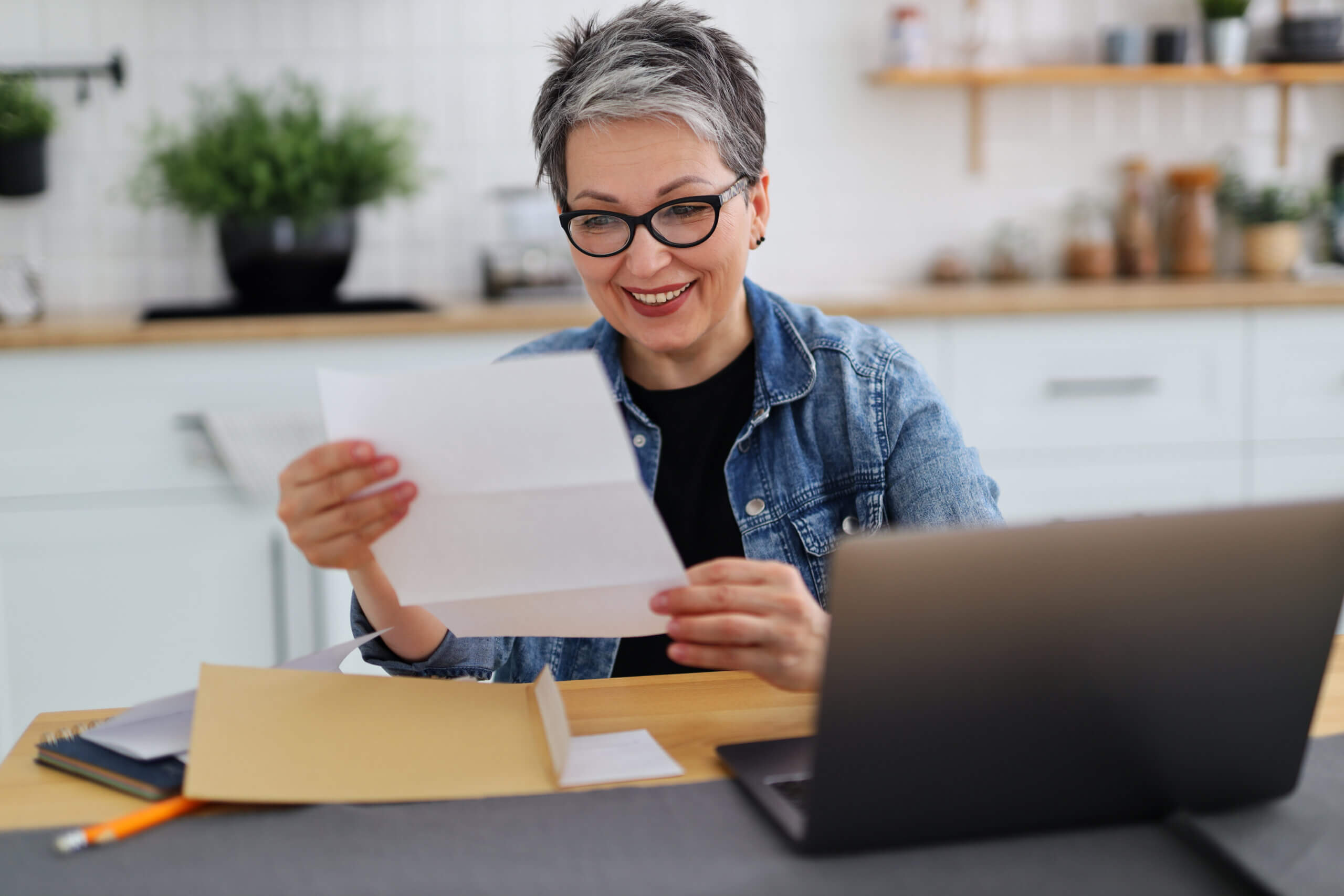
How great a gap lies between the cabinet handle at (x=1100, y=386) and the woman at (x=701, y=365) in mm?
1242

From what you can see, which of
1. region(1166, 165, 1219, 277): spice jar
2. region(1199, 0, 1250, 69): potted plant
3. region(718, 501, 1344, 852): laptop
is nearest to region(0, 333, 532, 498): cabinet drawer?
region(718, 501, 1344, 852): laptop

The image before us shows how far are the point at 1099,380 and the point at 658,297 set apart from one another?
4.94 ft

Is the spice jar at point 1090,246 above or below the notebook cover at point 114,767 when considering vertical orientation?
above

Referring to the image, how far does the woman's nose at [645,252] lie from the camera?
3.74 ft

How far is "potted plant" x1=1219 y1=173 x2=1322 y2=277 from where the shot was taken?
9.52ft

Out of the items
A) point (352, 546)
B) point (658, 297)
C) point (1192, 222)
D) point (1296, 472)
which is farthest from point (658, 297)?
point (1192, 222)

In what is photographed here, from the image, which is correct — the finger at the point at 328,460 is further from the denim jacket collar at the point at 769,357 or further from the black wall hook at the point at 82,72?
the black wall hook at the point at 82,72

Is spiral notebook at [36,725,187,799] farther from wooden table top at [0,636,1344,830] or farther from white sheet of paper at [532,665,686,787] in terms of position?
white sheet of paper at [532,665,686,787]

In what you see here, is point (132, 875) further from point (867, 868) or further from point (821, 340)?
point (821, 340)

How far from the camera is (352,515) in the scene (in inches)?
32.3

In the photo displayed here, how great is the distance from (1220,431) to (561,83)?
5.96ft

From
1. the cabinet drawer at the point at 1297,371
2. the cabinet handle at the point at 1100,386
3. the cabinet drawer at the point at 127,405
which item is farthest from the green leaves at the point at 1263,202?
the cabinet drawer at the point at 127,405

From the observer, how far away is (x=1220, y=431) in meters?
2.47

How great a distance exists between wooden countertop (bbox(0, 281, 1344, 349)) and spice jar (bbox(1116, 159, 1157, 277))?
0.81 ft
